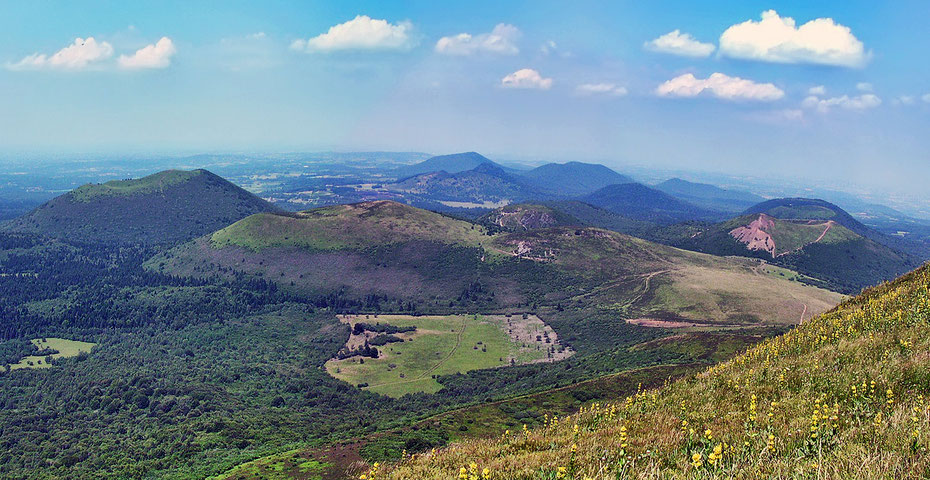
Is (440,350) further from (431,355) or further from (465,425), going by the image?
(465,425)

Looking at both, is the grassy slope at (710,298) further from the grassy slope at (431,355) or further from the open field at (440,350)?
the grassy slope at (431,355)

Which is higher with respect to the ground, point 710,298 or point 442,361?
point 710,298

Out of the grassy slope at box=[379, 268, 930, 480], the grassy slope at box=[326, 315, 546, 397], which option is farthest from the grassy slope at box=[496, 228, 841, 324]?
the grassy slope at box=[379, 268, 930, 480]

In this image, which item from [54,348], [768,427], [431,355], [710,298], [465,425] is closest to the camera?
[768,427]

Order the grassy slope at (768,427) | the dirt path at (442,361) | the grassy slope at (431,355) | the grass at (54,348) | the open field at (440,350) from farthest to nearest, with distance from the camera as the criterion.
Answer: the grass at (54,348) < the open field at (440,350) < the grassy slope at (431,355) < the dirt path at (442,361) < the grassy slope at (768,427)

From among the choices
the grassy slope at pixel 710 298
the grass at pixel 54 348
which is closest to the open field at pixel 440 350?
the grassy slope at pixel 710 298

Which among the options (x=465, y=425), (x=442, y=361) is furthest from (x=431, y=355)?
(x=465, y=425)
